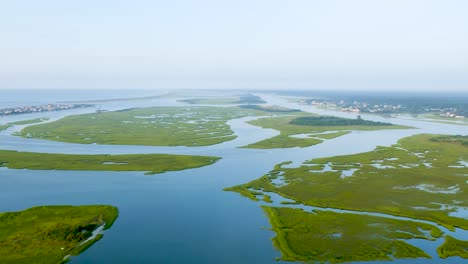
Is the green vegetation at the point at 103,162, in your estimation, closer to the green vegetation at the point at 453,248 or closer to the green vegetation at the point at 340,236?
the green vegetation at the point at 340,236

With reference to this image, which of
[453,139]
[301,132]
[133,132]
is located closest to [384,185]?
[453,139]

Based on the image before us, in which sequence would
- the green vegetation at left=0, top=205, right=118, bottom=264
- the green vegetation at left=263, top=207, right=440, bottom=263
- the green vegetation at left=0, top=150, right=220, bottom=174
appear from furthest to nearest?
the green vegetation at left=0, top=150, right=220, bottom=174, the green vegetation at left=263, top=207, right=440, bottom=263, the green vegetation at left=0, top=205, right=118, bottom=264

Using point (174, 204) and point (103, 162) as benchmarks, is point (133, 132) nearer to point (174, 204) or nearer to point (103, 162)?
point (103, 162)

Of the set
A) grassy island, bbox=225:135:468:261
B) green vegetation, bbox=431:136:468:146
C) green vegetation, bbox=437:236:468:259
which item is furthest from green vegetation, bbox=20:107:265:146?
green vegetation, bbox=437:236:468:259

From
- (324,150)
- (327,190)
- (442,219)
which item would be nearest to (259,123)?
(324,150)

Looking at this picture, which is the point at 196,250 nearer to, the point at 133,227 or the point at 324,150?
the point at 133,227

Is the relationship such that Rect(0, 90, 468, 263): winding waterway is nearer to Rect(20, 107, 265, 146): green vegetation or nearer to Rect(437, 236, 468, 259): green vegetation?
Rect(437, 236, 468, 259): green vegetation

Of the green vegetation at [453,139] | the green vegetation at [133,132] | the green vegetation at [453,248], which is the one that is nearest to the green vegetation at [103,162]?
the green vegetation at [133,132]
